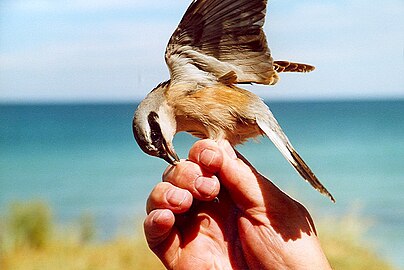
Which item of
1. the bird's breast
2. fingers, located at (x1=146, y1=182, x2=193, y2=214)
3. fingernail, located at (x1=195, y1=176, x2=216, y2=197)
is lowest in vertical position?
fingers, located at (x1=146, y1=182, x2=193, y2=214)

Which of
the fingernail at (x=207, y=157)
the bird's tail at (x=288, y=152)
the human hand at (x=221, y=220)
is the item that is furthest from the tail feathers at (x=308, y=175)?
the fingernail at (x=207, y=157)

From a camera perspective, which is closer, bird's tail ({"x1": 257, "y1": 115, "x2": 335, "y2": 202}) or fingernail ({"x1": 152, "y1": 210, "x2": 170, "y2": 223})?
bird's tail ({"x1": 257, "y1": 115, "x2": 335, "y2": 202})

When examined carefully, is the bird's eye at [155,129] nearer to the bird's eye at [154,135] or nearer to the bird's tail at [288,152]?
the bird's eye at [154,135]

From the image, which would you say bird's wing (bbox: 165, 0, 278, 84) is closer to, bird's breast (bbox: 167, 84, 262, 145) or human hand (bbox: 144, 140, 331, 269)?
bird's breast (bbox: 167, 84, 262, 145)

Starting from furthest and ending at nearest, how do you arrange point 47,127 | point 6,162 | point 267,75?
point 47,127 < point 6,162 < point 267,75

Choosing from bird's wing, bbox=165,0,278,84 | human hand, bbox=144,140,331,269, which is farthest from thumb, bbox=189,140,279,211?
bird's wing, bbox=165,0,278,84

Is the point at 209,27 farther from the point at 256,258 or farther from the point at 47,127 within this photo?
the point at 47,127

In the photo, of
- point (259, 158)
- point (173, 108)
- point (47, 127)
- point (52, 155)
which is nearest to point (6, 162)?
point (52, 155)
